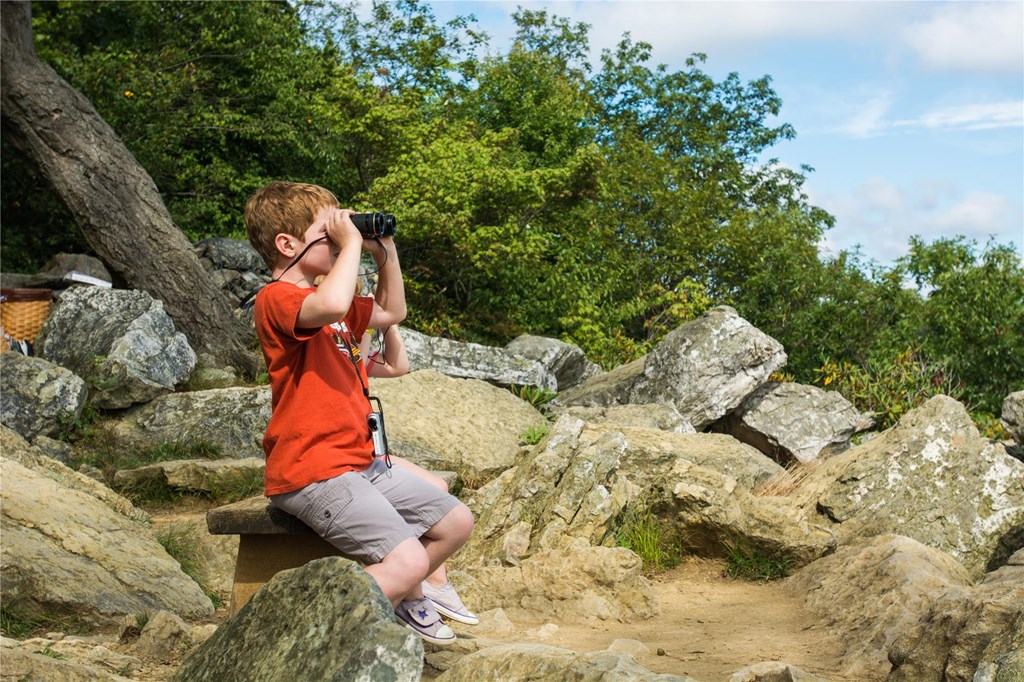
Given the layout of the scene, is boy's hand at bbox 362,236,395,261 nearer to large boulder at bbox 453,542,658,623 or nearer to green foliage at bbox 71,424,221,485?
large boulder at bbox 453,542,658,623

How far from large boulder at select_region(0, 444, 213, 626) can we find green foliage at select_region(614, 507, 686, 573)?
274 centimetres

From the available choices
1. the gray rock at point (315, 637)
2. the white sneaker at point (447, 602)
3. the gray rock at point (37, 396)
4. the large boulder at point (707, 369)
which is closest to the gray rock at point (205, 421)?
the gray rock at point (37, 396)

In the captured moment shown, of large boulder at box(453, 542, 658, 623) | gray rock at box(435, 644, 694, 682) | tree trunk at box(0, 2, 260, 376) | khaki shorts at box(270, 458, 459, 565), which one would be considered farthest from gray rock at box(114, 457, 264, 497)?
gray rock at box(435, 644, 694, 682)

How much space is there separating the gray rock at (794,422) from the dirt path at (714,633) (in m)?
3.94

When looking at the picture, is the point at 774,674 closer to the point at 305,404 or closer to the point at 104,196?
the point at 305,404

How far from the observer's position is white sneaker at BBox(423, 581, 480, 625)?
13.0ft

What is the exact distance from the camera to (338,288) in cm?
351

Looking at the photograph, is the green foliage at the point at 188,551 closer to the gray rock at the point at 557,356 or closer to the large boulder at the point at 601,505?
the large boulder at the point at 601,505

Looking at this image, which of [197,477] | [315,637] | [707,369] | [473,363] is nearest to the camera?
[315,637]

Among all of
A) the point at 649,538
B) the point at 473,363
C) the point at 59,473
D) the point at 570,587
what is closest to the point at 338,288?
the point at 570,587

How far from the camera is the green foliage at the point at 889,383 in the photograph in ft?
40.0

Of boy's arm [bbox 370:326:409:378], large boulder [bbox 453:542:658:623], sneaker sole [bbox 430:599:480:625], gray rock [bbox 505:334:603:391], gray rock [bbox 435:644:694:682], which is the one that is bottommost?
large boulder [bbox 453:542:658:623]

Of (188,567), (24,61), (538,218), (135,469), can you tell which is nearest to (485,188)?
(538,218)

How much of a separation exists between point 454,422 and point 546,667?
5.84 m
